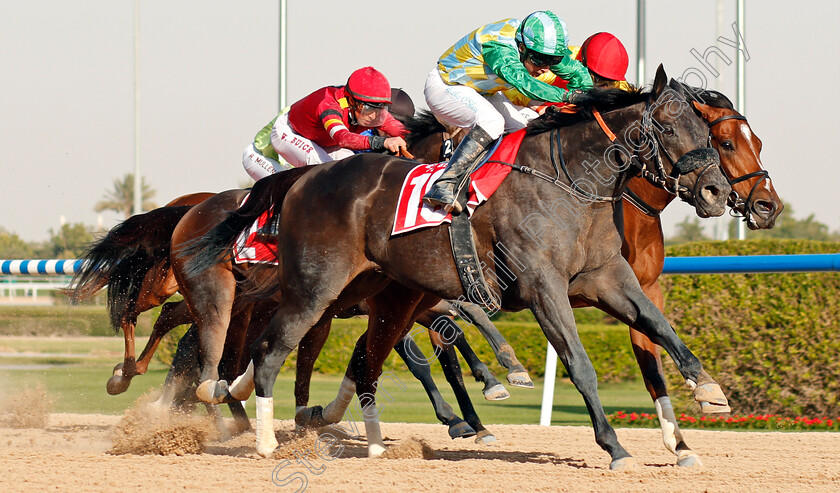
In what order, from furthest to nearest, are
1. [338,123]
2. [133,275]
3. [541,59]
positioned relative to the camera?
[133,275]
[338,123]
[541,59]

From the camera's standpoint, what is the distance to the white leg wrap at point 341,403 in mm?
4699

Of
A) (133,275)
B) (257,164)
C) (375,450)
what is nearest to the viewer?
(375,450)

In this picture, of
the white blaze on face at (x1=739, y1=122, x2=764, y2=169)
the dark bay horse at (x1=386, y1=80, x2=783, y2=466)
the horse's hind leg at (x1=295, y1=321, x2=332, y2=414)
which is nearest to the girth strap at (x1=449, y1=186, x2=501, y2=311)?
the dark bay horse at (x1=386, y1=80, x2=783, y2=466)

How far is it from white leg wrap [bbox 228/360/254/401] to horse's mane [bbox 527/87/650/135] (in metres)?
1.60

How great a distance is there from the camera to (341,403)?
471cm

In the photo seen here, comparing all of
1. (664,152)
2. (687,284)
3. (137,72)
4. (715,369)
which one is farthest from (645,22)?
(137,72)

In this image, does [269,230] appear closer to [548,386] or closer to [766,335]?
[548,386]

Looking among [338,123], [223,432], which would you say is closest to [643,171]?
[338,123]

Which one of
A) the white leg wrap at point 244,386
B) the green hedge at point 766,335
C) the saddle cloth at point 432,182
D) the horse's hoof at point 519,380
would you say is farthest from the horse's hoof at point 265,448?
the green hedge at point 766,335

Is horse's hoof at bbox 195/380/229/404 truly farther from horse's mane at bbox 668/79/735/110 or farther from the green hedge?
the green hedge

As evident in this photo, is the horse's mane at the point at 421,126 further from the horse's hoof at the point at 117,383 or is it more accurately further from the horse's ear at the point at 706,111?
the horse's hoof at the point at 117,383

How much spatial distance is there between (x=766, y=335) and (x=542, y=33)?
11.0 ft

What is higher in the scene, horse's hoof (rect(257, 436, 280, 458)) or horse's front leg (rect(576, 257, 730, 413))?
horse's front leg (rect(576, 257, 730, 413))

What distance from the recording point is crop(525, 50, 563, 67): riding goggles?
442cm
